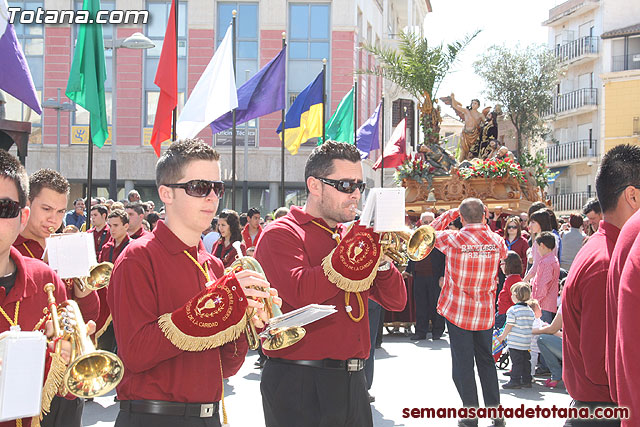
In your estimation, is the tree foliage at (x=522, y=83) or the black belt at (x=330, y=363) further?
the tree foliage at (x=522, y=83)

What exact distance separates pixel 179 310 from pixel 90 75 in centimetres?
947

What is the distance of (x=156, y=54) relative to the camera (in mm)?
33969

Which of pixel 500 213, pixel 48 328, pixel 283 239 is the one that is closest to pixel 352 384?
pixel 283 239

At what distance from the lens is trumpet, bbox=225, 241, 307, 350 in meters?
3.35

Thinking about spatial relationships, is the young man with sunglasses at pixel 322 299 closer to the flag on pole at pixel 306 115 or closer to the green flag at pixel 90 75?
the green flag at pixel 90 75

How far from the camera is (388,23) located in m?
47.1

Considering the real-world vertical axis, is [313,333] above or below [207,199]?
below

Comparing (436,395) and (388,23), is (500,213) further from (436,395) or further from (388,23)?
(388,23)

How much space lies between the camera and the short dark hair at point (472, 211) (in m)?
7.65

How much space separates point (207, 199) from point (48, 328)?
0.93 m

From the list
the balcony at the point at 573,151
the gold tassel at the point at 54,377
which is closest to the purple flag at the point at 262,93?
the gold tassel at the point at 54,377

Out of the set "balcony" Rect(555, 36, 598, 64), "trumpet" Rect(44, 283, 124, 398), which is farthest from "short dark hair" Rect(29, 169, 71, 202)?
"balcony" Rect(555, 36, 598, 64)

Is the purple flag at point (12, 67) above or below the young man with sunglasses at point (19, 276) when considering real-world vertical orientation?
above

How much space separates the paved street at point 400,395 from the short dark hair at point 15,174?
4.87 m
